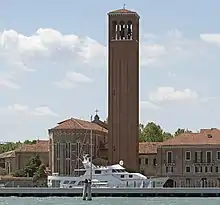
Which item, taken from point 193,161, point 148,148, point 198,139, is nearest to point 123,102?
point 148,148

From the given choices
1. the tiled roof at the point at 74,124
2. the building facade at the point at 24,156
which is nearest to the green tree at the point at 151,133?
the building facade at the point at 24,156

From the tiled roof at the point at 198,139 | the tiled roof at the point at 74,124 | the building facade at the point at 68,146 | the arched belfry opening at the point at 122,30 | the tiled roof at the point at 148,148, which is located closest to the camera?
the building facade at the point at 68,146

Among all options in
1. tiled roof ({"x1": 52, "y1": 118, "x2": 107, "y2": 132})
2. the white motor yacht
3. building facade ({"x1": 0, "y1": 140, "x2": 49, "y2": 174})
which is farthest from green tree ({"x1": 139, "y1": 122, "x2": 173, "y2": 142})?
the white motor yacht

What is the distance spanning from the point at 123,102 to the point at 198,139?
1103 centimetres

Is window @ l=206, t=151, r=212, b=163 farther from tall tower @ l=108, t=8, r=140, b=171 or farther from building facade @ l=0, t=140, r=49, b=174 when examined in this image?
building facade @ l=0, t=140, r=49, b=174

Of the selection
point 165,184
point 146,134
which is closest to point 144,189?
point 165,184

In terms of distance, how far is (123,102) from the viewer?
113 m

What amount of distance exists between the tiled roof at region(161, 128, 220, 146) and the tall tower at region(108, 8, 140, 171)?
5.20 m

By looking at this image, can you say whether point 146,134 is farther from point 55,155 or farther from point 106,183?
point 106,183

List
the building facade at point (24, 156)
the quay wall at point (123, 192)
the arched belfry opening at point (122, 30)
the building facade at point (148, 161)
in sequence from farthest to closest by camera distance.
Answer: the building facade at point (24, 156) < the building facade at point (148, 161) < the arched belfry opening at point (122, 30) < the quay wall at point (123, 192)

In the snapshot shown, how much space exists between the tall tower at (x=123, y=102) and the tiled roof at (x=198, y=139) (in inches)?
205

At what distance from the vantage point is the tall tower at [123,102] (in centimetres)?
11325

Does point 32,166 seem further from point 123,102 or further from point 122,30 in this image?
point 122,30

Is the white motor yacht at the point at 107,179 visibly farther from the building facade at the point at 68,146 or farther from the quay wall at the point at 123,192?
the building facade at the point at 68,146
